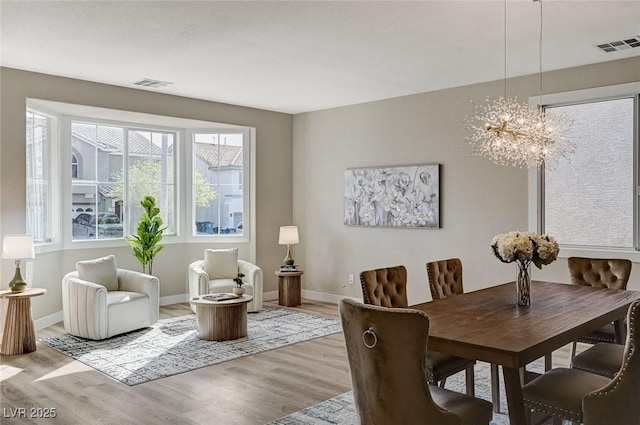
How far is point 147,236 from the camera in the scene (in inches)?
262

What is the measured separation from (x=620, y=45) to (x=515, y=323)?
3.13 m

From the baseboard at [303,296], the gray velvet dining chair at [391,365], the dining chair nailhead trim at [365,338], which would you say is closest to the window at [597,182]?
the baseboard at [303,296]

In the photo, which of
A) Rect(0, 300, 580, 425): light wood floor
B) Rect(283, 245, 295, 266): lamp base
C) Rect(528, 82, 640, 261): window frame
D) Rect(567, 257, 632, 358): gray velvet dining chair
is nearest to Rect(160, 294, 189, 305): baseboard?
Rect(283, 245, 295, 266): lamp base

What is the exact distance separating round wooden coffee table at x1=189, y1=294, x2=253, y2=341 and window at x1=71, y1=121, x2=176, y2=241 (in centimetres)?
224

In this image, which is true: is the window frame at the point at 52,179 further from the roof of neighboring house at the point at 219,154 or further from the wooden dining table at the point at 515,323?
the wooden dining table at the point at 515,323

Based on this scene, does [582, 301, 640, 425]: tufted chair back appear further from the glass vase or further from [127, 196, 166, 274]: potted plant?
[127, 196, 166, 274]: potted plant

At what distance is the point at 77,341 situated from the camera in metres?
5.38

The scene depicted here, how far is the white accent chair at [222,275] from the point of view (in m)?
6.38

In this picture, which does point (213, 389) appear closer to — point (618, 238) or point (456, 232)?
point (456, 232)

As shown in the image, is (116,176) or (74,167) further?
(116,176)

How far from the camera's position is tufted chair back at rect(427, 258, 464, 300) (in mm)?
3970

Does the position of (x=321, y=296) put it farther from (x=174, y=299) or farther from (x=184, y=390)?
(x=184, y=390)

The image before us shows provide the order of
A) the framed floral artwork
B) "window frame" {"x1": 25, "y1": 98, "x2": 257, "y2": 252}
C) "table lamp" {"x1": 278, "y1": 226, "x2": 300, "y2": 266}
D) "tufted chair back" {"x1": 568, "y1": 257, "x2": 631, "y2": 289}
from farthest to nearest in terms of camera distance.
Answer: "table lamp" {"x1": 278, "y1": 226, "x2": 300, "y2": 266}, the framed floral artwork, "window frame" {"x1": 25, "y1": 98, "x2": 257, "y2": 252}, "tufted chair back" {"x1": 568, "y1": 257, "x2": 631, "y2": 289}

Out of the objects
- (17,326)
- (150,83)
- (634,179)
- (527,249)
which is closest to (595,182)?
(634,179)
